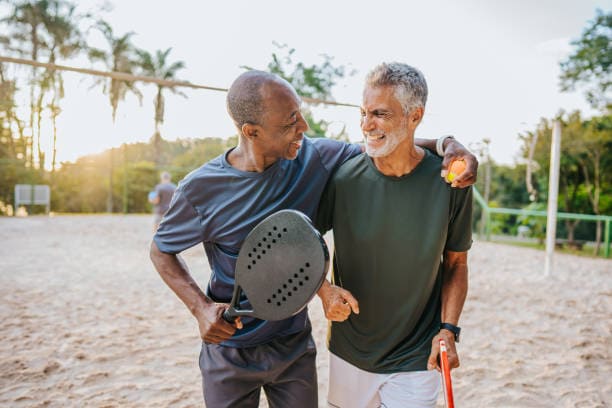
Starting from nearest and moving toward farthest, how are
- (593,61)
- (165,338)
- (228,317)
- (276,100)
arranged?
(228,317), (276,100), (165,338), (593,61)

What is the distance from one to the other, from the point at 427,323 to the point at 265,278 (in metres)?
0.86

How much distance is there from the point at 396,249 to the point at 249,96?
0.81 metres

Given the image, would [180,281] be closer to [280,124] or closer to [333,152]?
[280,124]

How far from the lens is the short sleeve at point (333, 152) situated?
7.00ft

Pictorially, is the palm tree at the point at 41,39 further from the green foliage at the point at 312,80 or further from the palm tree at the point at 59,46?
the green foliage at the point at 312,80

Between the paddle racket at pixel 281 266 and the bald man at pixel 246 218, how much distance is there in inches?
11.1

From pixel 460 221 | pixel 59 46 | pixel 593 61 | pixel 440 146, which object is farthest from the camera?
pixel 59 46

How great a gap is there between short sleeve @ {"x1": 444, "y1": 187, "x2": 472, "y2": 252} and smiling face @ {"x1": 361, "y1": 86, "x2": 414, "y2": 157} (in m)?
0.31

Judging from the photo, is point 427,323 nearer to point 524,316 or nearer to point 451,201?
point 451,201

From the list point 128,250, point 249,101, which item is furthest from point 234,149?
point 128,250

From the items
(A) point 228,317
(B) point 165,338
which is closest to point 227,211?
(A) point 228,317

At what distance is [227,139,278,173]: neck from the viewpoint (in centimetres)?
186

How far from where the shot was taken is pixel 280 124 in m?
1.79

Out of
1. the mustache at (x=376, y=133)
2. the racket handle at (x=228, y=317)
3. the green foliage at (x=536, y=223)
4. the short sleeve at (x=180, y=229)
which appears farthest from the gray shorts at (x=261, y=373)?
the green foliage at (x=536, y=223)
